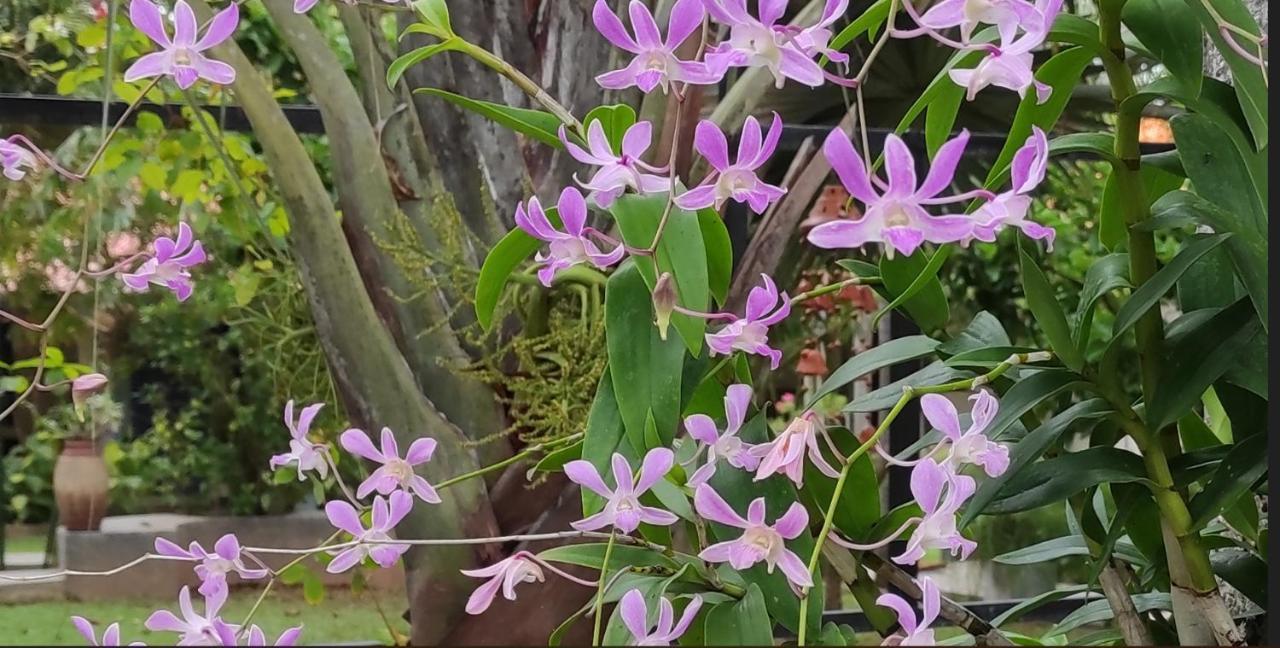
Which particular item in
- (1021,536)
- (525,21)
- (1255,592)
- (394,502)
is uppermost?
(525,21)

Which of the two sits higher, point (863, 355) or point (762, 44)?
point (762, 44)

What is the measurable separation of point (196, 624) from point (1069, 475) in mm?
319

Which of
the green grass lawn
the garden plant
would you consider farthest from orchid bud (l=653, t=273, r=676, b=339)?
the green grass lawn

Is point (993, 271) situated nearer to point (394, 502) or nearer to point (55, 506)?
point (394, 502)

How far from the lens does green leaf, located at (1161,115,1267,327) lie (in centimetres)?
35

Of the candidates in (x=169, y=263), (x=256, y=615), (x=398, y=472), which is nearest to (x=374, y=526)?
(x=398, y=472)

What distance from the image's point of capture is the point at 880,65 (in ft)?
4.62

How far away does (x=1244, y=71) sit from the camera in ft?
1.08

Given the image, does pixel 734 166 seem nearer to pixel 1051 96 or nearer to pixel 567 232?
pixel 567 232

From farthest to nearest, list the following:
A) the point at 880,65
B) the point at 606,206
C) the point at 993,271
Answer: the point at 993,271 → the point at 880,65 → the point at 606,206

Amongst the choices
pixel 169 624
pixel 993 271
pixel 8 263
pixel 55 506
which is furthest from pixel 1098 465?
pixel 55 506

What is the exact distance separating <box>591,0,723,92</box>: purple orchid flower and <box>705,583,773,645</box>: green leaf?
17cm

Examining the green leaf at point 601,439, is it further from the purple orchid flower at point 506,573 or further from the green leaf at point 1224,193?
the green leaf at point 1224,193

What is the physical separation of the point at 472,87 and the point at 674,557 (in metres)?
0.50
